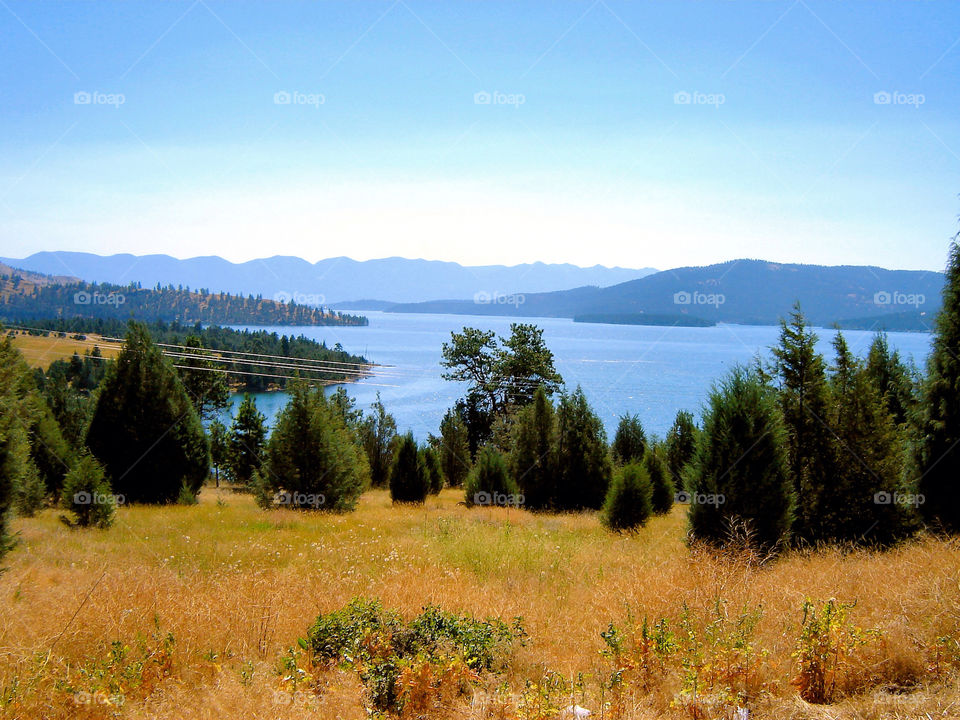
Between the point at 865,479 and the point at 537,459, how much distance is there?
13802 mm

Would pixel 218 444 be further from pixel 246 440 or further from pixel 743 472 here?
pixel 743 472

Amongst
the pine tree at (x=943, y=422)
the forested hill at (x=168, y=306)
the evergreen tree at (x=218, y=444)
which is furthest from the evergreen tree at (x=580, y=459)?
the forested hill at (x=168, y=306)

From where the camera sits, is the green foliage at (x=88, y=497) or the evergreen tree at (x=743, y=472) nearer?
the evergreen tree at (x=743, y=472)

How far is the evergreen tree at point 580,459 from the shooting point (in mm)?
23344

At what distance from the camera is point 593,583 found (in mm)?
7328

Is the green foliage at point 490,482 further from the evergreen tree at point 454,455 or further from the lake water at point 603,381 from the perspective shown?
the lake water at point 603,381

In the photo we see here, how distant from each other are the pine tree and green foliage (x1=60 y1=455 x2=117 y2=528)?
A: 57.5 feet

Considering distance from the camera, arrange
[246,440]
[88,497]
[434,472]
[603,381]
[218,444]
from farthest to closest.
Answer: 1. [603,381]
2. [218,444]
3. [246,440]
4. [434,472]
5. [88,497]

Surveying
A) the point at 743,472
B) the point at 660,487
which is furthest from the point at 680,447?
the point at 743,472

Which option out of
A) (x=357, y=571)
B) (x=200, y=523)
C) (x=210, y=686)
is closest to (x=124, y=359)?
(x=200, y=523)

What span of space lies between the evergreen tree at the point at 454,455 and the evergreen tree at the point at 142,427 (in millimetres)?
18939

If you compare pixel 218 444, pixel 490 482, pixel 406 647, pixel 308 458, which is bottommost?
pixel 218 444

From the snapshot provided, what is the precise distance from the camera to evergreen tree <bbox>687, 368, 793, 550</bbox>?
999 centimetres

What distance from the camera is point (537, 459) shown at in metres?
24.0
